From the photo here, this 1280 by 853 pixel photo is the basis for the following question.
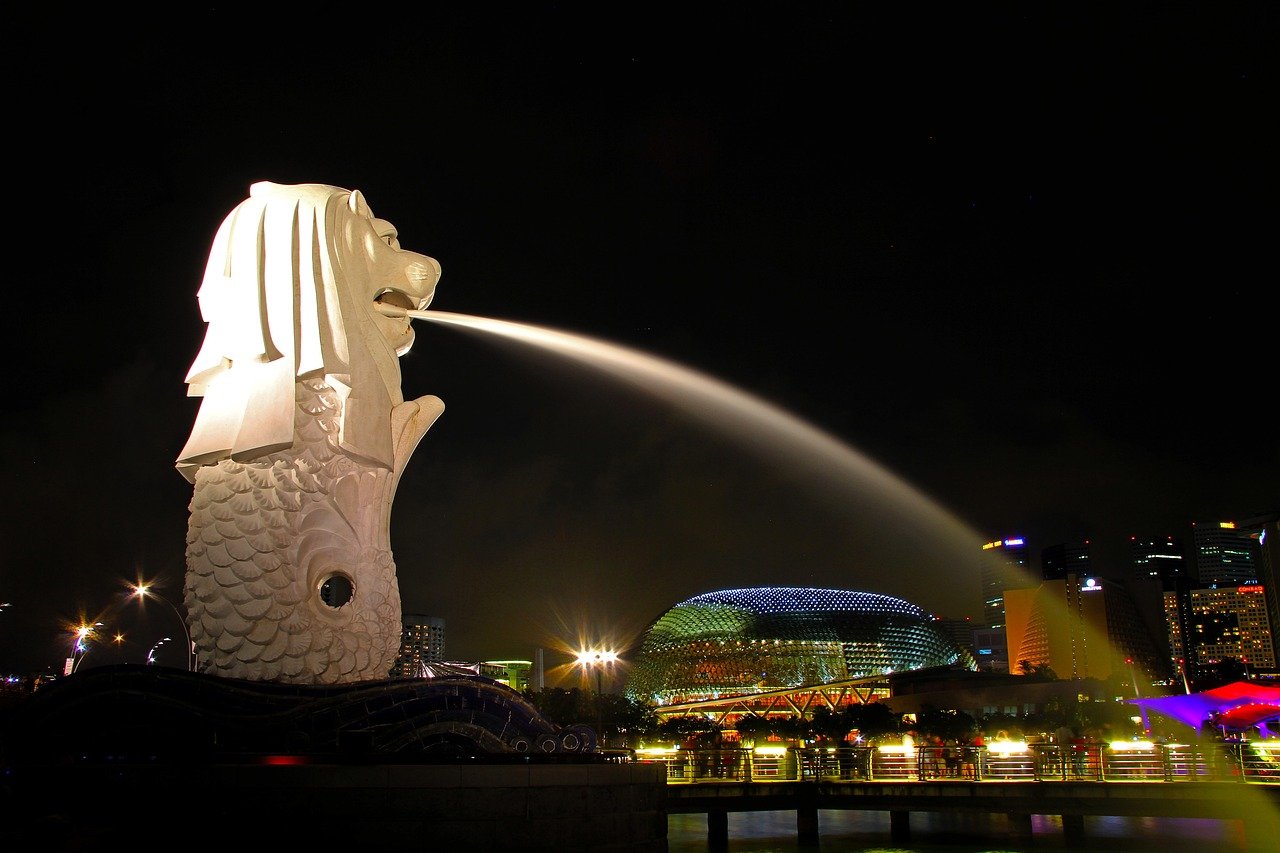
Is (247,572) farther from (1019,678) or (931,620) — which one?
(931,620)

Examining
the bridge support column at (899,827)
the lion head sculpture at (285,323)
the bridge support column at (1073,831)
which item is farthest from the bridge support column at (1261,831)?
the lion head sculpture at (285,323)

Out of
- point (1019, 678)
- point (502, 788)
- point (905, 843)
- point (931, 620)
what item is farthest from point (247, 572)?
point (931, 620)

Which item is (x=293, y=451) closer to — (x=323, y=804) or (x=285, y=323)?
(x=285, y=323)

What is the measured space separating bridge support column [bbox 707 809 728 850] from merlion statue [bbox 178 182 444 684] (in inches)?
317

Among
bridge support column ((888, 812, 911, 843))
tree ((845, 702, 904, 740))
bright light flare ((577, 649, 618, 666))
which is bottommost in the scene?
bridge support column ((888, 812, 911, 843))

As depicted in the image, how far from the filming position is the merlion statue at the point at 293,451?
18344 mm

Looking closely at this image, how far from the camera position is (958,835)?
2617cm

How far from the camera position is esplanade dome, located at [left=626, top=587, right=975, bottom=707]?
278ft

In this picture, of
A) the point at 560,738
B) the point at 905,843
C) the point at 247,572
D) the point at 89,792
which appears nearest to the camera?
the point at 89,792

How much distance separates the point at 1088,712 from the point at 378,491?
3573cm

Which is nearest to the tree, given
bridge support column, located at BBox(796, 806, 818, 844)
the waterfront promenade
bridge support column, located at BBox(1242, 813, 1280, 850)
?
the waterfront promenade

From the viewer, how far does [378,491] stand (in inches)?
794

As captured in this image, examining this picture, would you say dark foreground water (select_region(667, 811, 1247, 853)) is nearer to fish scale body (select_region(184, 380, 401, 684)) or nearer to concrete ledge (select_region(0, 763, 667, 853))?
fish scale body (select_region(184, 380, 401, 684))

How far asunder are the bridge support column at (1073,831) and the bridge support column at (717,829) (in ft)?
23.3
